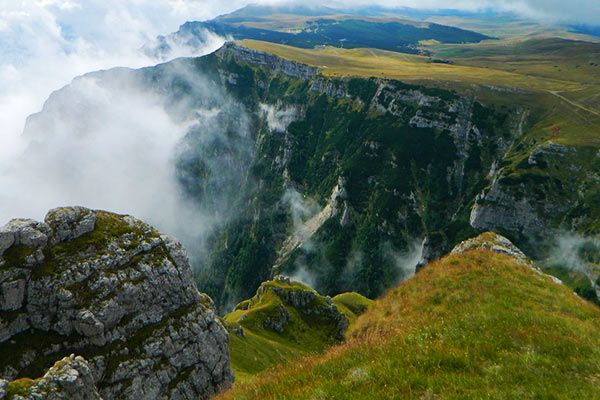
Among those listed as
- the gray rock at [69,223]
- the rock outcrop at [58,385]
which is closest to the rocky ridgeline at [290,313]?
the gray rock at [69,223]

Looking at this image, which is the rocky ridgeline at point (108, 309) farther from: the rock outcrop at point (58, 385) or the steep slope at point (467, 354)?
the steep slope at point (467, 354)

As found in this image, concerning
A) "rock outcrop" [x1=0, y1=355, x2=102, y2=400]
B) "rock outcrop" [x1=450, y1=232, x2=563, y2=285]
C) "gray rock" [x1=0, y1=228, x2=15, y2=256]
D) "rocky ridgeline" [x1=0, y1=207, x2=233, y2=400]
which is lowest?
"rocky ridgeline" [x1=0, y1=207, x2=233, y2=400]

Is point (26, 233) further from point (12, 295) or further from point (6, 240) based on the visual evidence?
point (12, 295)

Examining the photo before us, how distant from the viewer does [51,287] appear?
50938 millimetres

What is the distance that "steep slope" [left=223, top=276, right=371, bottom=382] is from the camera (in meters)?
95.5

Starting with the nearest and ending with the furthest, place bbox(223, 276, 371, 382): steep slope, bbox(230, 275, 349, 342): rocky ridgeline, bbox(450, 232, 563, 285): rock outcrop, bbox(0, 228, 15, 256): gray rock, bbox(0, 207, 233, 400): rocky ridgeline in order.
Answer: bbox(450, 232, 563, 285): rock outcrop → bbox(0, 207, 233, 400): rocky ridgeline → bbox(0, 228, 15, 256): gray rock → bbox(223, 276, 371, 382): steep slope → bbox(230, 275, 349, 342): rocky ridgeline

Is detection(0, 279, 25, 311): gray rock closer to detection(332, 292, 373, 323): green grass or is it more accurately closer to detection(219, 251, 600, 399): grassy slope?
detection(219, 251, 600, 399): grassy slope

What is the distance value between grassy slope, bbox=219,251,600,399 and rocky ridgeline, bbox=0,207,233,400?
41.5m

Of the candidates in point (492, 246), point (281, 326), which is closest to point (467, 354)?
point (492, 246)

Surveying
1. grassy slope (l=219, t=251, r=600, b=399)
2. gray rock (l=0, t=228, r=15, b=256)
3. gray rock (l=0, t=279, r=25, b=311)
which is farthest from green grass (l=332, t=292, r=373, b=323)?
grassy slope (l=219, t=251, r=600, b=399)

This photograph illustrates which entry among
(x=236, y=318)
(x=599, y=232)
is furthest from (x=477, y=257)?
(x=599, y=232)

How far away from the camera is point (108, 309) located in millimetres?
52750

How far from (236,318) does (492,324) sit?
388 feet

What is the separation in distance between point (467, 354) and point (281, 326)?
120005mm
